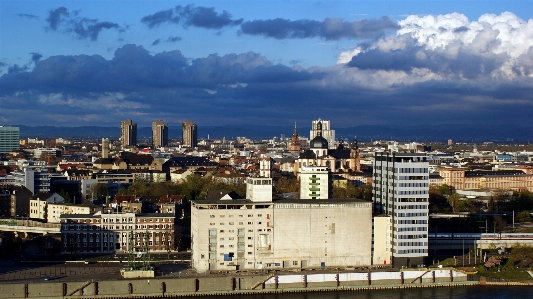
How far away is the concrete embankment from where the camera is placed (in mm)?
42219

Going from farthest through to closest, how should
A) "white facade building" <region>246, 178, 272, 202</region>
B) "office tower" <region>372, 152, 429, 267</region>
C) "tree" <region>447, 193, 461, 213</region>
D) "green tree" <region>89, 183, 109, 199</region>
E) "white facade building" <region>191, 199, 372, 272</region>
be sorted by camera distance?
"green tree" <region>89, 183, 109, 199</region>
"tree" <region>447, 193, 461, 213</region>
"office tower" <region>372, 152, 429, 267</region>
"white facade building" <region>246, 178, 272, 202</region>
"white facade building" <region>191, 199, 372, 272</region>

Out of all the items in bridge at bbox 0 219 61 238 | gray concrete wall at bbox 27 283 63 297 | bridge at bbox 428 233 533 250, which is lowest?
gray concrete wall at bbox 27 283 63 297

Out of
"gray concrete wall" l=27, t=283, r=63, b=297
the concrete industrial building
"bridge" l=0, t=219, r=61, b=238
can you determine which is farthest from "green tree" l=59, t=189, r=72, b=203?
"gray concrete wall" l=27, t=283, r=63, b=297

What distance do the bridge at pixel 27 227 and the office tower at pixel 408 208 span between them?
946 inches

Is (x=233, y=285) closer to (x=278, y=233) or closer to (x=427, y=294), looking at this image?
(x=278, y=233)

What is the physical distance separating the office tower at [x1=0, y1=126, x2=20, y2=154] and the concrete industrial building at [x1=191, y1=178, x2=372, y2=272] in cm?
13669

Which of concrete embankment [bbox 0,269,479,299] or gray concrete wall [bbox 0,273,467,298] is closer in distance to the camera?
gray concrete wall [bbox 0,273,467,298]

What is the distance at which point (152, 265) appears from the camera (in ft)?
157

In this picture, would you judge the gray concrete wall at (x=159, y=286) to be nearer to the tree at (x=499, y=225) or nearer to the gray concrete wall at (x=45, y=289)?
the gray concrete wall at (x=45, y=289)

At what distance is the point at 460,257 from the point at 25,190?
38.2m

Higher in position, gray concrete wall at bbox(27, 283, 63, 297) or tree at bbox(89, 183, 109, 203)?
tree at bbox(89, 183, 109, 203)

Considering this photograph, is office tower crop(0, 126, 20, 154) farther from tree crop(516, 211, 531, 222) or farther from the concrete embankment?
the concrete embankment

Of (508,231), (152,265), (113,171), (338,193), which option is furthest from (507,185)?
(152,265)

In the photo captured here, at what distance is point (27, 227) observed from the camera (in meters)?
59.5
